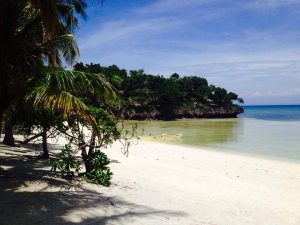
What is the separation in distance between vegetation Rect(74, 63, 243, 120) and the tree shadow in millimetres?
44715

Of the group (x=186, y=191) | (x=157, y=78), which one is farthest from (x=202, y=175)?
(x=157, y=78)

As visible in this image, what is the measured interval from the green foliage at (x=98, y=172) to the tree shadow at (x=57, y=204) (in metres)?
0.45

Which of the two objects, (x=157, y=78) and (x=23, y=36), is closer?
(x=23, y=36)

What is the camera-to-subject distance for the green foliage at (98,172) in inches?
331

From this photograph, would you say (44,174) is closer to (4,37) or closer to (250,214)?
(4,37)

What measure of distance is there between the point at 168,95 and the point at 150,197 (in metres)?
53.6

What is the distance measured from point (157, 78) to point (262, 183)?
173ft

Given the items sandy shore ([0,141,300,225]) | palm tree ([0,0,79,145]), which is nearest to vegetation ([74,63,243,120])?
sandy shore ([0,141,300,225])

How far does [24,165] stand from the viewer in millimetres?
9562


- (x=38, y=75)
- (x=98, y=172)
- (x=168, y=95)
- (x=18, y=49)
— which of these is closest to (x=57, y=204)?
(x=98, y=172)

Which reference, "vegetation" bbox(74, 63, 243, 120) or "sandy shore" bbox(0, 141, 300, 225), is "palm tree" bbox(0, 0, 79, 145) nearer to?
"sandy shore" bbox(0, 141, 300, 225)

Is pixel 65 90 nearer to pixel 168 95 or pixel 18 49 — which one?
pixel 18 49

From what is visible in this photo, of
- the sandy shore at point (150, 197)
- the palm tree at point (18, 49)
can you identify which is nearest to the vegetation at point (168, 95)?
the sandy shore at point (150, 197)

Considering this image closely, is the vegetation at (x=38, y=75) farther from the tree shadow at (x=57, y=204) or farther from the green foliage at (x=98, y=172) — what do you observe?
the tree shadow at (x=57, y=204)
